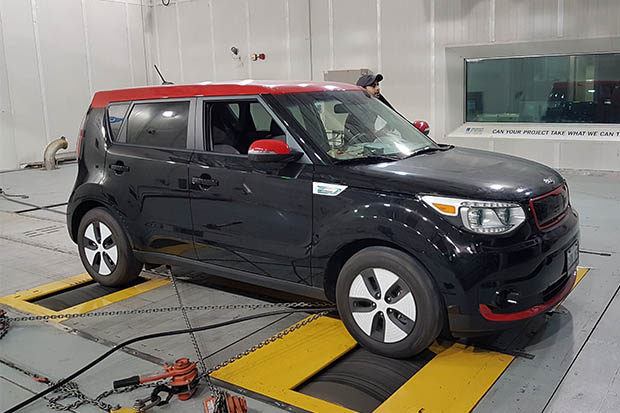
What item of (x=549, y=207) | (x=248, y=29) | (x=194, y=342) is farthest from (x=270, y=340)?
(x=248, y=29)

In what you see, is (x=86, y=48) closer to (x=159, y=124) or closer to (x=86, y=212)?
(x=86, y=212)

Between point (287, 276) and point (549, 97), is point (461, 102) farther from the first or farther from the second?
point (287, 276)

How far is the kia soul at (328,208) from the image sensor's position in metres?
3.29

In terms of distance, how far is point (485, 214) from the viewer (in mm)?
3281

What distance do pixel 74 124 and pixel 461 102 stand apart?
376 inches

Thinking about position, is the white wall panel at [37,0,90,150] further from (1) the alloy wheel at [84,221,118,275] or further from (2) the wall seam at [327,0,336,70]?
(1) the alloy wheel at [84,221,118,275]

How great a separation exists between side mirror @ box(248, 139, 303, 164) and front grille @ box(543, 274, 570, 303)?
1748 millimetres

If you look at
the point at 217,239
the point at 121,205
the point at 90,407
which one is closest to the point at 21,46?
the point at 121,205

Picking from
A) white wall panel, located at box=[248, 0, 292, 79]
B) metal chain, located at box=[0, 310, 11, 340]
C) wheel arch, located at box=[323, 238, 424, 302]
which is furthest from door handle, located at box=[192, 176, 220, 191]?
white wall panel, located at box=[248, 0, 292, 79]

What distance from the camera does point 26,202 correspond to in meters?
9.37

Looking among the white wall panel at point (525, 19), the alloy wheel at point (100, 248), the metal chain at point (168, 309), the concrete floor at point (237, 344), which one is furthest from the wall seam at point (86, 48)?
the metal chain at point (168, 309)

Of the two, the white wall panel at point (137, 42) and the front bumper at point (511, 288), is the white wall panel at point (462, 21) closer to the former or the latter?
the front bumper at point (511, 288)

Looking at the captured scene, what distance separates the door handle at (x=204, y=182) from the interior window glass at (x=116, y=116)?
1.08 meters

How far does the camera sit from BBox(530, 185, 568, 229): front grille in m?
3.41
